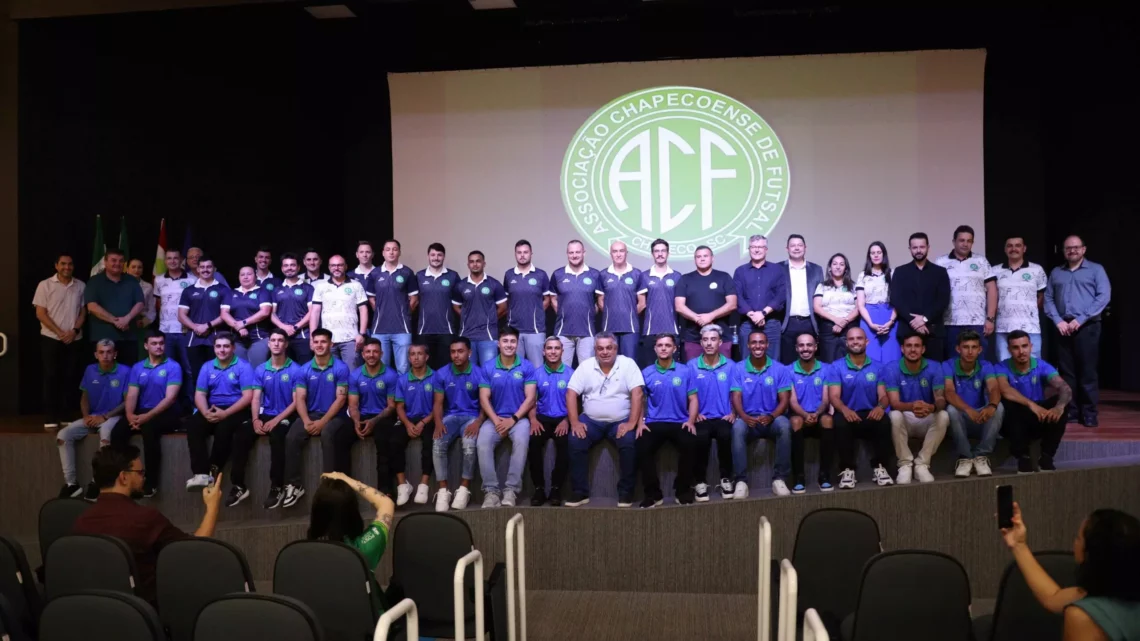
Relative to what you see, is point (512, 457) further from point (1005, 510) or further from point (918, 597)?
point (1005, 510)

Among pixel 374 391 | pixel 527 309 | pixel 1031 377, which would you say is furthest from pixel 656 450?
pixel 1031 377

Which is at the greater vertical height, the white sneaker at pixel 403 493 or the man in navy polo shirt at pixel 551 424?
the man in navy polo shirt at pixel 551 424

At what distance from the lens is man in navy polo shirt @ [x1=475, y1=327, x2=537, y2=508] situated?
5.89 meters

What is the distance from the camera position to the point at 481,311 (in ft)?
23.5

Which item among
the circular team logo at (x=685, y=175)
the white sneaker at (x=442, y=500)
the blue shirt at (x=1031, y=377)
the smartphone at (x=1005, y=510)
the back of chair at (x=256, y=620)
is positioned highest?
the circular team logo at (x=685, y=175)

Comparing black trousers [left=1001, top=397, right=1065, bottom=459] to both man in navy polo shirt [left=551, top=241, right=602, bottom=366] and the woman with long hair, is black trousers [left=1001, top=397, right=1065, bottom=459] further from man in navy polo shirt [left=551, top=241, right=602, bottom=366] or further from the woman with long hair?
Result: the woman with long hair

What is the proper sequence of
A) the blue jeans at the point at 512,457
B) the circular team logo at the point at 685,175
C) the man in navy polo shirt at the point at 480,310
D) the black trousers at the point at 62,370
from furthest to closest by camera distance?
the circular team logo at the point at 685,175 → the black trousers at the point at 62,370 → the man in navy polo shirt at the point at 480,310 → the blue jeans at the point at 512,457

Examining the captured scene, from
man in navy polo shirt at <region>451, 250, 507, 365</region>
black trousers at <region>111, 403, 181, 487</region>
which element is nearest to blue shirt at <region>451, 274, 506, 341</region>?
man in navy polo shirt at <region>451, 250, 507, 365</region>

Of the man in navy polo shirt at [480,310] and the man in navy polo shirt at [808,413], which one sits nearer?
the man in navy polo shirt at [808,413]

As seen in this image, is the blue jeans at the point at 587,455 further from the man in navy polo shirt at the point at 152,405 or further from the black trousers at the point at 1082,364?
the black trousers at the point at 1082,364

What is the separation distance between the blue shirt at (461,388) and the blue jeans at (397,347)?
1.06 meters

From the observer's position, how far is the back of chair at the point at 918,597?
2932 mm

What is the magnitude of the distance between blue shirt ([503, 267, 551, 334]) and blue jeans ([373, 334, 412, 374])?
84 cm

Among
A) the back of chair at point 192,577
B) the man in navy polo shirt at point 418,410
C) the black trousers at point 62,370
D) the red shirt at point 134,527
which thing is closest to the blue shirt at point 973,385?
the man in navy polo shirt at point 418,410
